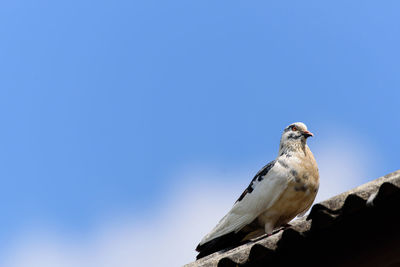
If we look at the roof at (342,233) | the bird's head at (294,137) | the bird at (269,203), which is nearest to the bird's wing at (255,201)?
the bird at (269,203)

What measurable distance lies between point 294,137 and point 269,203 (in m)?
1.13

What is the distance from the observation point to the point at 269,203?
6.84 meters

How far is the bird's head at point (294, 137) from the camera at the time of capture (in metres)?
7.46

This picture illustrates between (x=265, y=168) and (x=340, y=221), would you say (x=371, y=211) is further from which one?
(x=265, y=168)

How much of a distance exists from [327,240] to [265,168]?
2888 millimetres

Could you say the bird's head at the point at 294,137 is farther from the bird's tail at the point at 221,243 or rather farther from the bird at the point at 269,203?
the bird's tail at the point at 221,243

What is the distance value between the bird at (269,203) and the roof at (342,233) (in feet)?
7.62

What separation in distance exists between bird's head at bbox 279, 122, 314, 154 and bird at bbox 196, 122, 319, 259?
0.26 meters

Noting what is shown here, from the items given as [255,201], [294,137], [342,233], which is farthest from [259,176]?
[342,233]

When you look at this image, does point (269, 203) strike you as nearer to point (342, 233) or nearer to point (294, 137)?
point (294, 137)

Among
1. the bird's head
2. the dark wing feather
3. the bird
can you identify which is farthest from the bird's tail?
the bird's head

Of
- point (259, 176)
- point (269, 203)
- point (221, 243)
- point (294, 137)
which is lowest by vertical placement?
point (221, 243)

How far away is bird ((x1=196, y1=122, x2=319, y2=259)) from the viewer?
6832mm

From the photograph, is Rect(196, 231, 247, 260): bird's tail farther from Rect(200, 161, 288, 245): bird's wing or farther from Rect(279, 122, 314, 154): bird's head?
Rect(279, 122, 314, 154): bird's head
